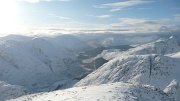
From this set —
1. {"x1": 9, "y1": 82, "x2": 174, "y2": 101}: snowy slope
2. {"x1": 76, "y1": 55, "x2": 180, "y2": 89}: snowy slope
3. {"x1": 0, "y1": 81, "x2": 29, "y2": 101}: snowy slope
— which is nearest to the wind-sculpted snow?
→ {"x1": 76, "y1": 55, "x2": 180, "y2": 89}: snowy slope

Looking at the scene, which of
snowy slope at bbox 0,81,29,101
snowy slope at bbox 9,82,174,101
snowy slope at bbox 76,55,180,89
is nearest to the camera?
snowy slope at bbox 9,82,174,101

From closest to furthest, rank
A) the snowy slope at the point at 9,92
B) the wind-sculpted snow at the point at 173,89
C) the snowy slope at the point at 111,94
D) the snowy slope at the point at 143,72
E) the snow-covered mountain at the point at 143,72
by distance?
the snowy slope at the point at 111,94 → the snowy slope at the point at 9,92 → the wind-sculpted snow at the point at 173,89 → the snow-covered mountain at the point at 143,72 → the snowy slope at the point at 143,72

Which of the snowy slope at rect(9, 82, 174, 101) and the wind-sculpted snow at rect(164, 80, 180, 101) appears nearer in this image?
the snowy slope at rect(9, 82, 174, 101)

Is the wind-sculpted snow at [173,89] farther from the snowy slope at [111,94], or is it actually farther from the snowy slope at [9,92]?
the snowy slope at [111,94]

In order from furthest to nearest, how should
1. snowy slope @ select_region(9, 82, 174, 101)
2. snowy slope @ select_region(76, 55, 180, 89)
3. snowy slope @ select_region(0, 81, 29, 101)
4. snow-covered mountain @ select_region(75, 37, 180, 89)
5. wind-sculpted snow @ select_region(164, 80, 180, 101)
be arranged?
snowy slope @ select_region(76, 55, 180, 89), snow-covered mountain @ select_region(75, 37, 180, 89), wind-sculpted snow @ select_region(164, 80, 180, 101), snowy slope @ select_region(0, 81, 29, 101), snowy slope @ select_region(9, 82, 174, 101)

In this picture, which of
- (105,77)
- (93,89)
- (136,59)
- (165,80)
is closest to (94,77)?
(105,77)

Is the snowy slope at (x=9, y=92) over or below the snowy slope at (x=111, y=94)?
below

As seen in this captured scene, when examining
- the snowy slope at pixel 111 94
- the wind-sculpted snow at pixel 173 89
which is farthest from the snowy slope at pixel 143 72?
the snowy slope at pixel 111 94

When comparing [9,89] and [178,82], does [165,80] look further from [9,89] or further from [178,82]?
[9,89]

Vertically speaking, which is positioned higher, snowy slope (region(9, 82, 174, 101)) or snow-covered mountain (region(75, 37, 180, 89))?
snowy slope (region(9, 82, 174, 101))

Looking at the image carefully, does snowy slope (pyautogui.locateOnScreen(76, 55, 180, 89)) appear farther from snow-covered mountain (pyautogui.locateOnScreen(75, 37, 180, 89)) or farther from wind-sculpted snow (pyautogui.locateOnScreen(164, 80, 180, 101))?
wind-sculpted snow (pyautogui.locateOnScreen(164, 80, 180, 101))
